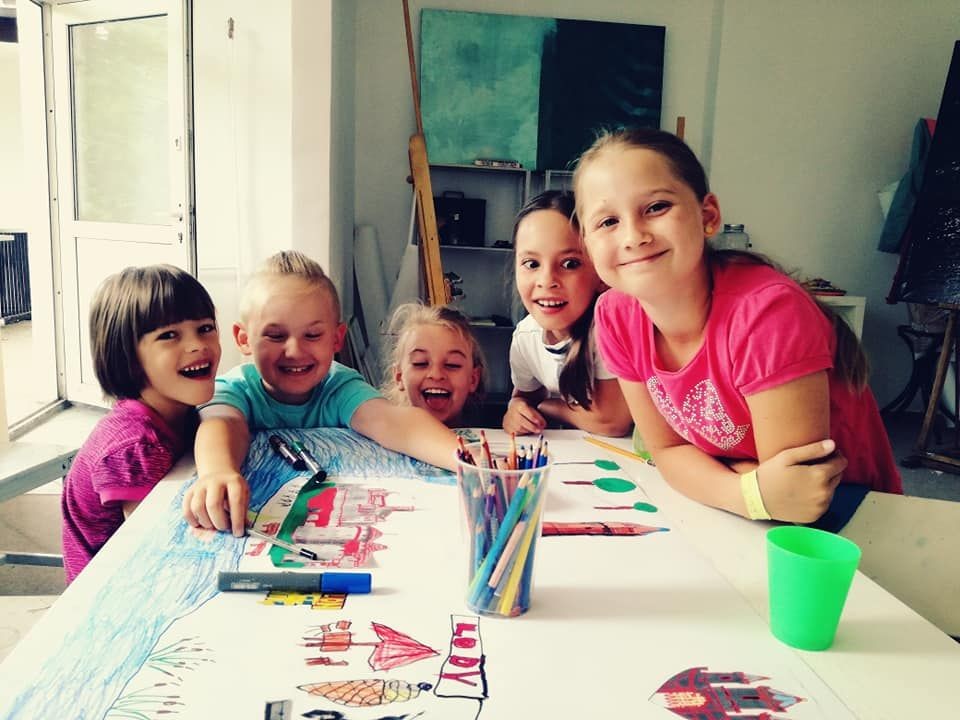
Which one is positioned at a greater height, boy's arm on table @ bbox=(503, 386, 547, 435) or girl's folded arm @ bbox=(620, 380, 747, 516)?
girl's folded arm @ bbox=(620, 380, 747, 516)

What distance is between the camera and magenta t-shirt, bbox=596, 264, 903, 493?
80 cm

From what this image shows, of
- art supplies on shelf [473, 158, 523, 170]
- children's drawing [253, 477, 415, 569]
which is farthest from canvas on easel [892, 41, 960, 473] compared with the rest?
children's drawing [253, 477, 415, 569]

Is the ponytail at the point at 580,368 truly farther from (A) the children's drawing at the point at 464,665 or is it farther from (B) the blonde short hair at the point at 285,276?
(A) the children's drawing at the point at 464,665

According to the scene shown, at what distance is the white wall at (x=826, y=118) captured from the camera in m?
3.95

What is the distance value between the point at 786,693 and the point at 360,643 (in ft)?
1.04

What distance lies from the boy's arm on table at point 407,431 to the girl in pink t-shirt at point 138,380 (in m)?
0.24

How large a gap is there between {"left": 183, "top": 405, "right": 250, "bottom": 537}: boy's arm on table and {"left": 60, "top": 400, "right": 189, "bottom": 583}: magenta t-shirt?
0.17ft

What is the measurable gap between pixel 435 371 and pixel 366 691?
2.85 feet

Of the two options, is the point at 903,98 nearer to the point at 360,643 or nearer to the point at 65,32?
the point at 65,32

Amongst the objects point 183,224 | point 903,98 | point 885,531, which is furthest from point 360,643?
point 903,98

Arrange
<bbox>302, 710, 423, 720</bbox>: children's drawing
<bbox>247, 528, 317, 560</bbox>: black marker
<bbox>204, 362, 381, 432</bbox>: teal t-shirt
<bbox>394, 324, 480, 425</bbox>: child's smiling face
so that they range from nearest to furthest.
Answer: <bbox>302, 710, 423, 720</bbox>: children's drawing, <bbox>247, 528, 317, 560</bbox>: black marker, <bbox>204, 362, 381, 432</bbox>: teal t-shirt, <bbox>394, 324, 480, 425</bbox>: child's smiling face

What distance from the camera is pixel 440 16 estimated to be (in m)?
3.73

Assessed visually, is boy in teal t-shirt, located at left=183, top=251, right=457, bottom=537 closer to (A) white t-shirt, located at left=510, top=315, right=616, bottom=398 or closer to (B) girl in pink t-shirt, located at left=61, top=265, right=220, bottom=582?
(B) girl in pink t-shirt, located at left=61, top=265, right=220, bottom=582

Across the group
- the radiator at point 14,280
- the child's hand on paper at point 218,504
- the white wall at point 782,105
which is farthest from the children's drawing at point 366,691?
the radiator at point 14,280
